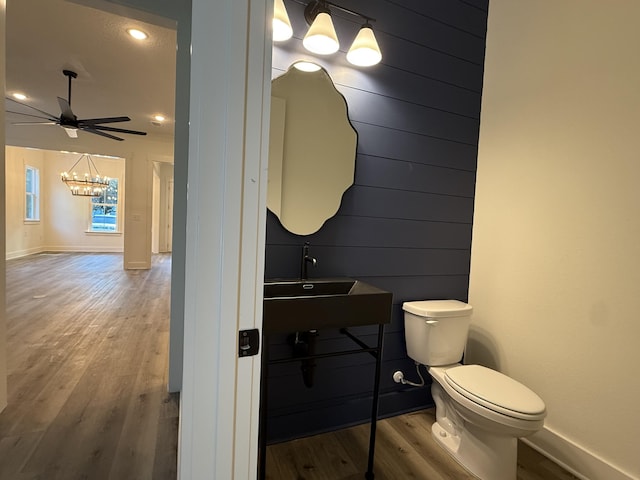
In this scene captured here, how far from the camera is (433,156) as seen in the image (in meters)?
2.07

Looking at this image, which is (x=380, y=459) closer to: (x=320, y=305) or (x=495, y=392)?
(x=495, y=392)

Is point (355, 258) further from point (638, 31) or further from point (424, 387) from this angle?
point (638, 31)

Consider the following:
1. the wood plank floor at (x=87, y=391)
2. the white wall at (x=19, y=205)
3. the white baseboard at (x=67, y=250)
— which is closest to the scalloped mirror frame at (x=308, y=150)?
the wood plank floor at (x=87, y=391)

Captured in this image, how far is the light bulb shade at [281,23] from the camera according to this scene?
1502 millimetres

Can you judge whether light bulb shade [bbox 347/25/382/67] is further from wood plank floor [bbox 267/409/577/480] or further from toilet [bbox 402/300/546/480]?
wood plank floor [bbox 267/409/577/480]

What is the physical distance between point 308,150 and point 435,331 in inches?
49.7

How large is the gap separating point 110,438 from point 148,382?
0.55 metres

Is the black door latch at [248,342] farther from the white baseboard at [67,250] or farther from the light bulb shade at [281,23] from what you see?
the white baseboard at [67,250]

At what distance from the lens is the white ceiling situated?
2.44m

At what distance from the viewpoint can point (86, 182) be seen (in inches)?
264

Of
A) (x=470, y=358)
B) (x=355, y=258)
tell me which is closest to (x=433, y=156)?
(x=355, y=258)

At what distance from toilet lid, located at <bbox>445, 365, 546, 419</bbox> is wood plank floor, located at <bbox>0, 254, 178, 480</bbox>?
1.43 m

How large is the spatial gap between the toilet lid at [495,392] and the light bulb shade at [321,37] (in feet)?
5.98

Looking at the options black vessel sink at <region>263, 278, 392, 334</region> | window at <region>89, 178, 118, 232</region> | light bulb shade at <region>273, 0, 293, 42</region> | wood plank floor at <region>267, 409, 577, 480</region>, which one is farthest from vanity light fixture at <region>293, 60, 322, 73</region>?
window at <region>89, 178, 118, 232</region>
